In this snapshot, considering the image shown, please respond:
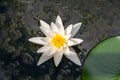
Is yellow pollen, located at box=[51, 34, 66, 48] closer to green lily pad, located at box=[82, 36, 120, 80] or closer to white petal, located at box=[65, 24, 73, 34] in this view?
white petal, located at box=[65, 24, 73, 34]

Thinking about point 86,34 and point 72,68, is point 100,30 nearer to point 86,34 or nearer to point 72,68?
point 86,34

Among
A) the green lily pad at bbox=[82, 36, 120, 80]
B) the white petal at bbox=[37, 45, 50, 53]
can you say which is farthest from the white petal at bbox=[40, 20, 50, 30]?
the green lily pad at bbox=[82, 36, 120, 80]

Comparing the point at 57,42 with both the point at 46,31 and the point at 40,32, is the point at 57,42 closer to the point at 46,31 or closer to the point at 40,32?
the point at 46,31

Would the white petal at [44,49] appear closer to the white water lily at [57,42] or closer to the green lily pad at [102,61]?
the white water lily at [57,42]

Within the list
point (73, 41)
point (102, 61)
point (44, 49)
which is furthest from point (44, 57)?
point (102, 61)

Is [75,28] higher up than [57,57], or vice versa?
[75,28]

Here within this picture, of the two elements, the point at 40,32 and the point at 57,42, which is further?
the point at 40,32

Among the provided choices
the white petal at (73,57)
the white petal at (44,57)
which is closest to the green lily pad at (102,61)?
the white petal at (73,57)

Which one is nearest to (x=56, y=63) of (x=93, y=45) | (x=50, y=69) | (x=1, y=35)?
(x=50, y=69)
